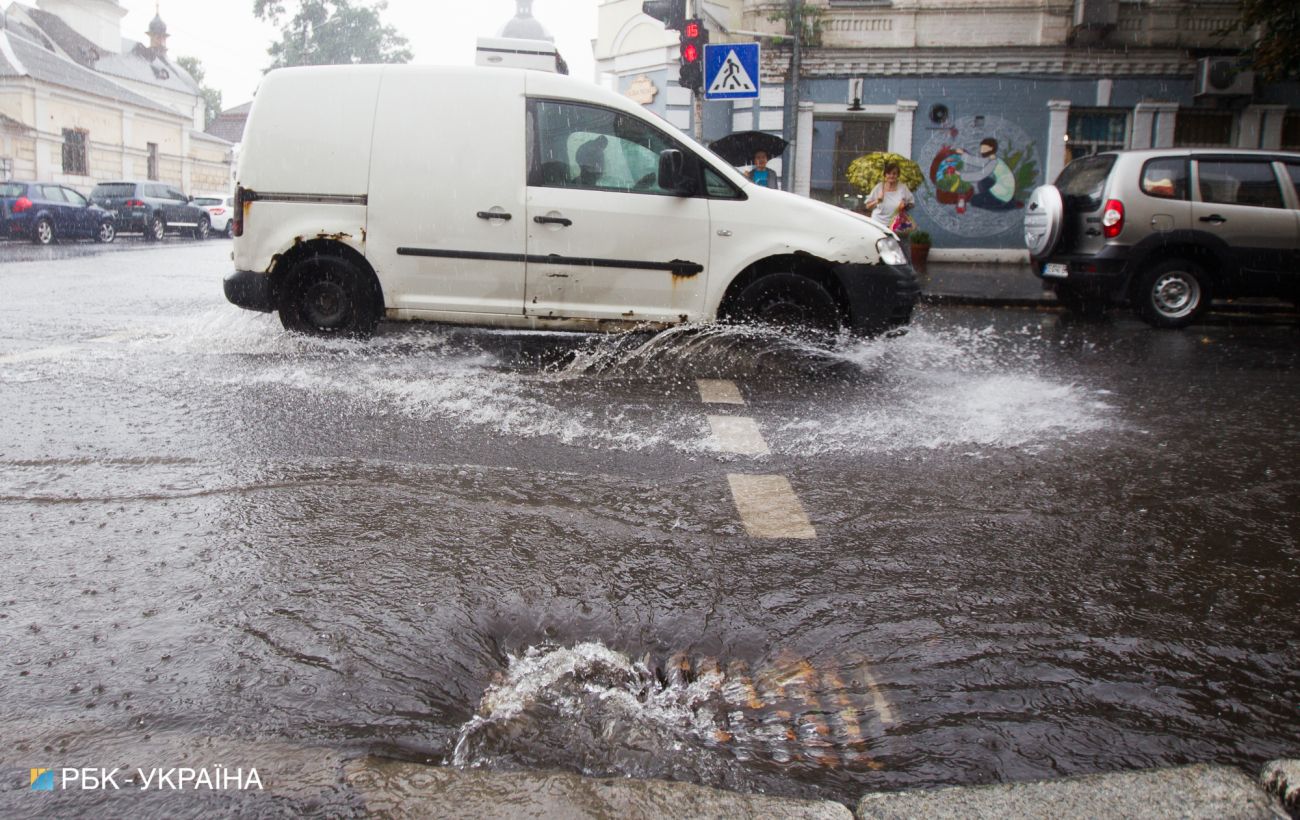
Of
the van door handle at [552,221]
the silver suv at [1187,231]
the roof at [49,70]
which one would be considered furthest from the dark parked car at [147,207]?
the silver suv at [1187,231]

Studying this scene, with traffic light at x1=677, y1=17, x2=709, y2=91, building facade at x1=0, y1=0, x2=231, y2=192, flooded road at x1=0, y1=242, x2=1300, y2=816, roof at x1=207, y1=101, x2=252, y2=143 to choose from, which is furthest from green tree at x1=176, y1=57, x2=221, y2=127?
flooded road at x1=0, y1=242, x2=1300, y2=816

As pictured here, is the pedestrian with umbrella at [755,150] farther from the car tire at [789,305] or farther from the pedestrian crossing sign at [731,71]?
the car tire at [789,305]

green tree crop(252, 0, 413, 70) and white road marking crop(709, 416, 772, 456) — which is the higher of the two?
green tree crop(252, 0, 413, 70)

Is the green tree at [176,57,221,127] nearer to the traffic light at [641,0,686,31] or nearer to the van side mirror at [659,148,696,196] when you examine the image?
the traffic light at [641,0,686,31]

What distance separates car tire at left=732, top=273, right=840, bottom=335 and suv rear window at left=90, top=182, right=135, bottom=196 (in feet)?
93.1

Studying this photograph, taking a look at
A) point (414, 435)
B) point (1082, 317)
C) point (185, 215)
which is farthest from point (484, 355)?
point (185, 215)

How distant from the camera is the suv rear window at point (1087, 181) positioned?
Result: 36.3 feet

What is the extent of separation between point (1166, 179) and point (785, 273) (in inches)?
238

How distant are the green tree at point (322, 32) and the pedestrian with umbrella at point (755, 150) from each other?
54.4 m

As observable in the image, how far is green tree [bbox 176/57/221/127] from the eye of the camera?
9612cm

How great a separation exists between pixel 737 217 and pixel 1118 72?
16022 mm

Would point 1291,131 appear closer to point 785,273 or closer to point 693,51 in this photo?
point 693,51

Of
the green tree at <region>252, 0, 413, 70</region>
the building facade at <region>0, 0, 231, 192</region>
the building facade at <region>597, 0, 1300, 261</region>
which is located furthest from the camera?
the green tree at <region>252, 0, 413, 70</region>

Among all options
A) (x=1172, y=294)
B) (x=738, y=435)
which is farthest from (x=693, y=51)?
(x=738, y=435)
